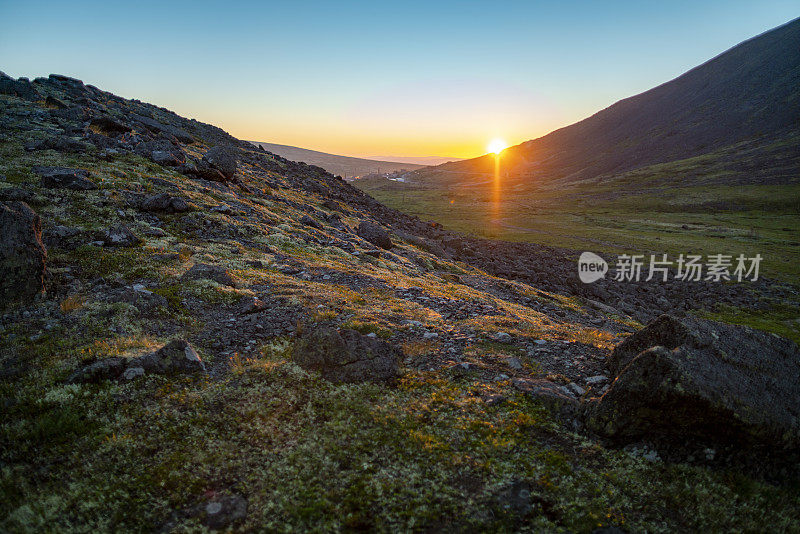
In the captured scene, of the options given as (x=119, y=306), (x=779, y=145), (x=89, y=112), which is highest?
(x=779, y=145)

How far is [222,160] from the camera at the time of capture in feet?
145

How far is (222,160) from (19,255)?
3433cm

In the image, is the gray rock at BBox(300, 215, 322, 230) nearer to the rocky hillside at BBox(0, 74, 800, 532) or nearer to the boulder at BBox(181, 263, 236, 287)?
the rocky hillside at BBox(0, 74, 800, 532)

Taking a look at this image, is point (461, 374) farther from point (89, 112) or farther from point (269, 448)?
point (89, 112)

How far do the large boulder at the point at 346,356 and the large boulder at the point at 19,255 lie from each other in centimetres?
1026

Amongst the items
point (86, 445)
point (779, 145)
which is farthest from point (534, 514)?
point (779, 145)

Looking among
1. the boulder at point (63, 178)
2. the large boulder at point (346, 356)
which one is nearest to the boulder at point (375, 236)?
the boulder at point (63, 178)

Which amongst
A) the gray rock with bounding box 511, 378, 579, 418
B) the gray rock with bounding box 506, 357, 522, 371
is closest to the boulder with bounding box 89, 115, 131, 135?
the gray rock with bounding box 506, 357, 522, 371

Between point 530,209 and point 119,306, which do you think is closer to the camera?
point 119,306

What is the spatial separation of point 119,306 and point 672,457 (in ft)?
59.4

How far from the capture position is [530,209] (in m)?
131

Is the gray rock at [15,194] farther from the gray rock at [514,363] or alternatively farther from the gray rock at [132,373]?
the gray rock at [514,363]

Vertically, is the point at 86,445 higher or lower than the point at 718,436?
lower

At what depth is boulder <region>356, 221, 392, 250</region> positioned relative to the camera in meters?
41.2
